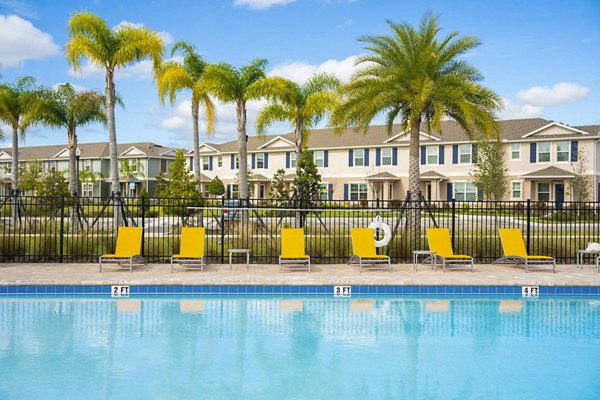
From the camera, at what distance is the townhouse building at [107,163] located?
59.9 metres

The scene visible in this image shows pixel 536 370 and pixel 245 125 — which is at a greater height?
pixel 245 125

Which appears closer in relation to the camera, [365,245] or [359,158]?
[365,245]

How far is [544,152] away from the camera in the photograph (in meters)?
37.8

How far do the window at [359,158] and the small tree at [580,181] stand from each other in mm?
14960

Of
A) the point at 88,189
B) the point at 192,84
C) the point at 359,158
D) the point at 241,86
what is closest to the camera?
the point at 241,86

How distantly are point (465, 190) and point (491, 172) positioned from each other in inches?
168

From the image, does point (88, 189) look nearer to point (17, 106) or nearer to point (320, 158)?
point (320, 158)

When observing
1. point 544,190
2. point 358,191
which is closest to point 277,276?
point 544,190

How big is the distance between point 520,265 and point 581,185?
23533 millimetres

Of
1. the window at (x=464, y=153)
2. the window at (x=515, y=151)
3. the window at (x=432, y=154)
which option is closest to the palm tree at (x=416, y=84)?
the window at (x=464, y=153)

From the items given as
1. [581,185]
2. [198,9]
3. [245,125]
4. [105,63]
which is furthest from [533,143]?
[105,63]

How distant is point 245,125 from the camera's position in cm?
2169

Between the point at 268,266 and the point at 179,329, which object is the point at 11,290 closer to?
the point at 179,329

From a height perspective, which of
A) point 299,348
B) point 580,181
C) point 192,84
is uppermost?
point 192,84
